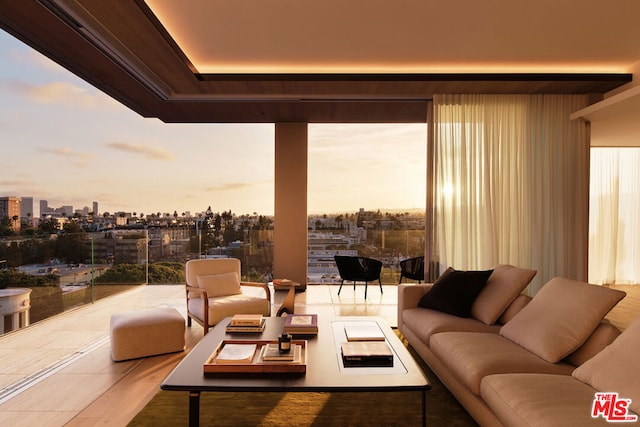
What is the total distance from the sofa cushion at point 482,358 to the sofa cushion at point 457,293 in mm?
593

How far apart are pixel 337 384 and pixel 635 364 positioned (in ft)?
4.57

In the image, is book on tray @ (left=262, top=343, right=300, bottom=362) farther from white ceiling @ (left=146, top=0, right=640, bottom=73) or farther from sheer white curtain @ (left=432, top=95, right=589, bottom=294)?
sheer white curtain @ (left=432, top=95, right=589, bottom=294)

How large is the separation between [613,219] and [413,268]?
161 inches

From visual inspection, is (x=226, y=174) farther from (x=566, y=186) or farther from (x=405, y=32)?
(x=566, y=186)

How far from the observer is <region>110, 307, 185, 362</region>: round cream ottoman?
3465 mm

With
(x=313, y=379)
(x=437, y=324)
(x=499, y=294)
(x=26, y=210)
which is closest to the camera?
(x=313, y=379)

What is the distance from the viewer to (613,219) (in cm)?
725

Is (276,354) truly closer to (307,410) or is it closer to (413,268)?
(307,410)

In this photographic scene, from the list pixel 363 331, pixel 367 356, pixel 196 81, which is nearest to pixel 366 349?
pixel 367 356

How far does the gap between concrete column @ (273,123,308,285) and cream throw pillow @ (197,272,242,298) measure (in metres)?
1.89

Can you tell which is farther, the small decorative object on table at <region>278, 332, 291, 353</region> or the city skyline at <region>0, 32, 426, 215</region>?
the city skyline at <region>0, 32, 426, 215</region>

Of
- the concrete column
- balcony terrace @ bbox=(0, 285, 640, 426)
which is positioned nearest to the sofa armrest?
balcony terrace @ bbox=(0, 285, 640, 426)

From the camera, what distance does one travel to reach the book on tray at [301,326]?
2.92 m

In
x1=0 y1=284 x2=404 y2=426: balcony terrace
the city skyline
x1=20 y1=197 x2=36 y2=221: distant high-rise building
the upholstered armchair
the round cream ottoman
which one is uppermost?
the city skyline
